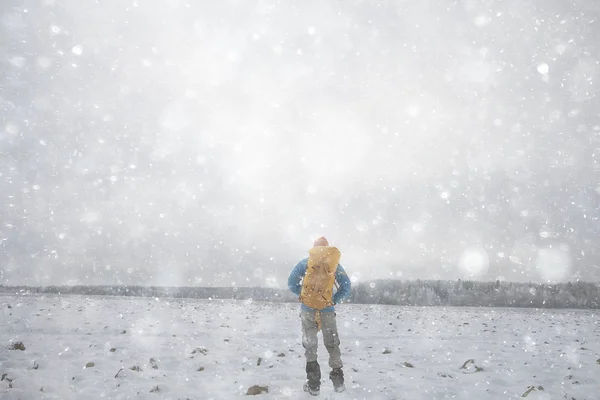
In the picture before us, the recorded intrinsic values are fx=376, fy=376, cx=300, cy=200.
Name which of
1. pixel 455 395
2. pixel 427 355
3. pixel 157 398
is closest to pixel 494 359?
pixel 427 355

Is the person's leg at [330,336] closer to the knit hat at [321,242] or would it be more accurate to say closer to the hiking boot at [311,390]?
the hiking boot at [311,390]

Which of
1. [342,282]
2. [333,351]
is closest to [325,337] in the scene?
[333,351]

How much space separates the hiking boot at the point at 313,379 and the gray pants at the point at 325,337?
0.44 feet

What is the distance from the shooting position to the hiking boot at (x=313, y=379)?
7.55 metres

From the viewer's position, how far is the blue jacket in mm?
8164

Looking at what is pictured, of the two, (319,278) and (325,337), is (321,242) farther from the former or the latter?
(325,337)

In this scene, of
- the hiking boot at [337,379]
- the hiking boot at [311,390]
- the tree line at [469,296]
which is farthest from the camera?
the tree line at [469,296]

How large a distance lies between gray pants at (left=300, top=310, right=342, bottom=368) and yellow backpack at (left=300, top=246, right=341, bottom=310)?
0.86 ft

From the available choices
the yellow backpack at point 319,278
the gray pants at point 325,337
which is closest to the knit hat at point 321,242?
the yellow backpack at point 319,278

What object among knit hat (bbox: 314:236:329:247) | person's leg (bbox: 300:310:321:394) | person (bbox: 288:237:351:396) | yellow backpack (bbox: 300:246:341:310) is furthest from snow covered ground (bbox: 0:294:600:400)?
knit hat (bbox: 314:236:329:247)

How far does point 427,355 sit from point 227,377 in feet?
22.1

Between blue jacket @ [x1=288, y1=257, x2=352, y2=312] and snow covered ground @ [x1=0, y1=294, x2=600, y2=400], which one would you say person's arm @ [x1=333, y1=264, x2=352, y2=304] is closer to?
blue jacket @ [x1=288, y1=257, x2=352, y2=312]

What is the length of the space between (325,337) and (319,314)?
1.72 ft

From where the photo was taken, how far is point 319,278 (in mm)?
7781
